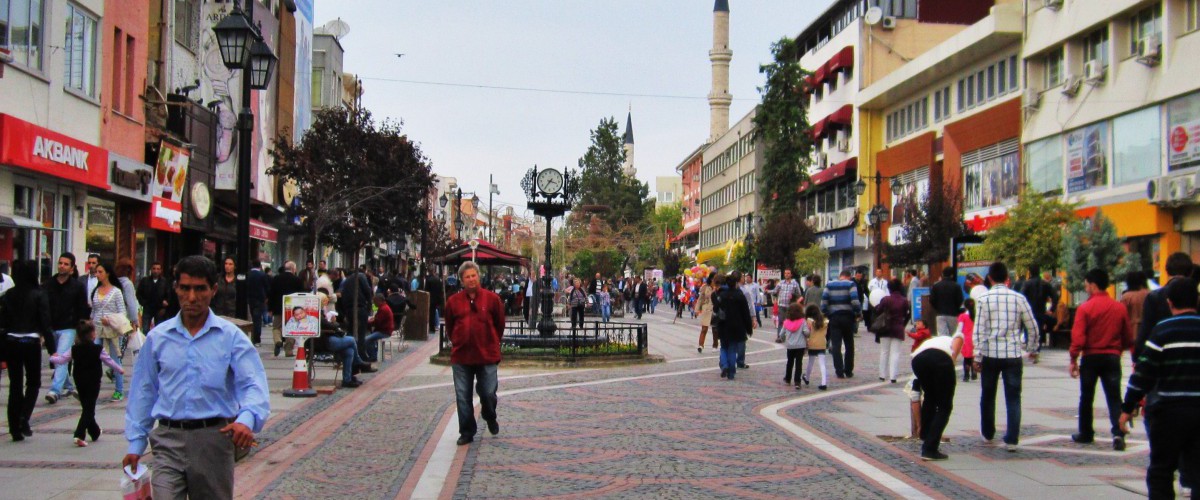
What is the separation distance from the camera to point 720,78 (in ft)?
376

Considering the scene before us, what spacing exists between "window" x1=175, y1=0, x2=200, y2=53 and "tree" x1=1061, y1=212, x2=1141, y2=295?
924 inches

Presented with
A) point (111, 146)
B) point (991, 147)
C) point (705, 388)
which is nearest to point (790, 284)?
point (705, 388)

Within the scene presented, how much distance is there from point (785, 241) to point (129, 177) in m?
39.0

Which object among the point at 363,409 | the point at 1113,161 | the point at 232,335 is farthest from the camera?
the point at 1113,161

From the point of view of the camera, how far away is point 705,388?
16.6m

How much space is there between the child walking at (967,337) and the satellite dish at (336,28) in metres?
42.3

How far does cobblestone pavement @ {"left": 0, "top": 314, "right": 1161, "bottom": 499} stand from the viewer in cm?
842

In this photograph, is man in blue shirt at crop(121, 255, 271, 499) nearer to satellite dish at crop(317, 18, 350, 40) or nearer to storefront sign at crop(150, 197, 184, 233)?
storefront sign at crop(150, 197, 184, 233)

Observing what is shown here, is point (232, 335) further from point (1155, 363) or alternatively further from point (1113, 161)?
point (1113, 161)

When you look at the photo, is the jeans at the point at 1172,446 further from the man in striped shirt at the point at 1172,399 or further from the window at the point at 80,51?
the window at the point at 80,51

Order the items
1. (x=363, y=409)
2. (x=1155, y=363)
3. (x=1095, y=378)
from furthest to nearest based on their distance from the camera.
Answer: (x=363, y=409)
(x=1095, y=378)
(x=1155, y=363)

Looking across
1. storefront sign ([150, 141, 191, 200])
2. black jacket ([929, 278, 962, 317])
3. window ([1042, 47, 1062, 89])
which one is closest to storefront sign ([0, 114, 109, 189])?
storefront sign ([150, 141, 191, 200])

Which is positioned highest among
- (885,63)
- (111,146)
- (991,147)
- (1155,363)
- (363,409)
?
(885,63)

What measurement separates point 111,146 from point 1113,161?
27516 mm
